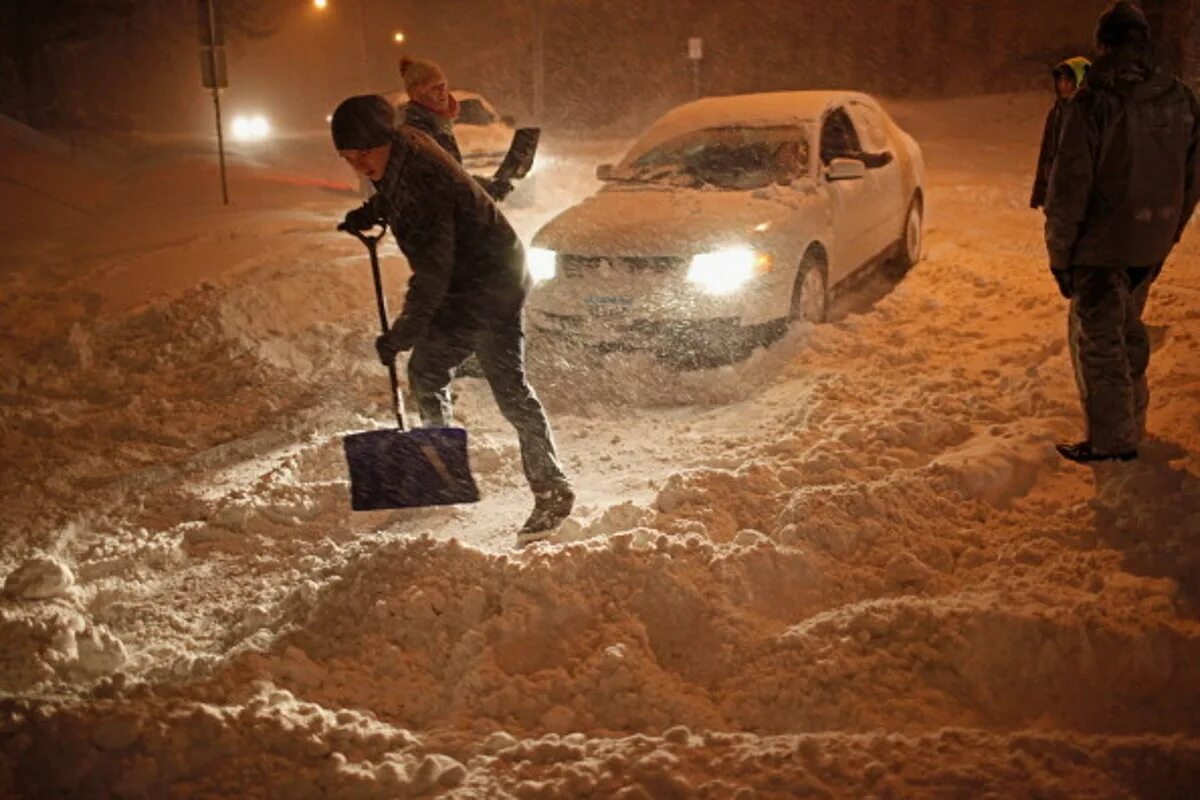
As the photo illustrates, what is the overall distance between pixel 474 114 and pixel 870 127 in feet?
27.1

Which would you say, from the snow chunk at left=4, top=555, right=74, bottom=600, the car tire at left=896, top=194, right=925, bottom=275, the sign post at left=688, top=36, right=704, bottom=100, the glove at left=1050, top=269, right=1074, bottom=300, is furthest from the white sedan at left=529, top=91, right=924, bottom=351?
the sign post at left=688, top=36, right=704, bottom=100

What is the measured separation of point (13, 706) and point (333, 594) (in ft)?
3.66

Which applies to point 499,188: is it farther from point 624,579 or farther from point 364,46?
point 364,46

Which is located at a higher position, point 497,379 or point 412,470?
point 497,379

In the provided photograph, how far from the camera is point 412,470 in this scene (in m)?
4.61

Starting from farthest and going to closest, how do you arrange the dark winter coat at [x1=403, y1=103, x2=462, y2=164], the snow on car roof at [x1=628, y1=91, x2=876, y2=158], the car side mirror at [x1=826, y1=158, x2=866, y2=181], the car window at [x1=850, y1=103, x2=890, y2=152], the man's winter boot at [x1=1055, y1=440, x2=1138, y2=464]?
1. the car window at [x1=850, y1=103, x2=890, y2=152]
2. the snow on car roof at [x1=628, y1=91, x2=876, y2=158]
3. the car side mirror at [x1=826, y1=158, x2=866, y2=181]
4. the dark winter coat at [x1=403, y1=103, x2=462, y2=164]
5. the man's winter boot at [x1=1055, y1=440, x2=1138, y2=464]

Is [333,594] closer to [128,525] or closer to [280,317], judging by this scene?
A: [128,525]

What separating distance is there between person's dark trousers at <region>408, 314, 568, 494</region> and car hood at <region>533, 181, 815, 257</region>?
2.17m

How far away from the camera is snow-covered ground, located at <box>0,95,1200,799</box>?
3.08 meters

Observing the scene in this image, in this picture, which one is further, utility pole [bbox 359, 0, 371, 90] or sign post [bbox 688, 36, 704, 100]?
utility pole [bbox 359, 0, 371, 90]

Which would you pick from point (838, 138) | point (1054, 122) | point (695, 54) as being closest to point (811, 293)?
point (838, 138)

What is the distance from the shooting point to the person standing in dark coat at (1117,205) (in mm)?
4480

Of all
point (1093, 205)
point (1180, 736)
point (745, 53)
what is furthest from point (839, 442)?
point (745, 53)

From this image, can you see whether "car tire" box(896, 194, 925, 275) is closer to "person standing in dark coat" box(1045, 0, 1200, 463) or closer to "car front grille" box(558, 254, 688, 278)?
"car front grille" box(558, 254, 688, 278)
